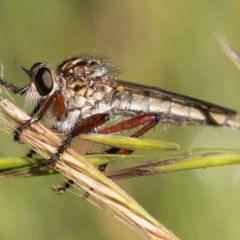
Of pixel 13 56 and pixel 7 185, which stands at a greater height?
pixel 13 56

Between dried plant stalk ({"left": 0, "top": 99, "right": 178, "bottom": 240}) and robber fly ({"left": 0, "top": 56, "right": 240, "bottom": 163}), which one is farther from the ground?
Answer: robber fly ({"left": 0, "top": 56, "right": 240, "bottom": 163})

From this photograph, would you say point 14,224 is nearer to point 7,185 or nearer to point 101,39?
point 7,185

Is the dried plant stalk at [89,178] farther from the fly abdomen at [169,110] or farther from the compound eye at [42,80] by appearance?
the fly abdomen at [169,110]

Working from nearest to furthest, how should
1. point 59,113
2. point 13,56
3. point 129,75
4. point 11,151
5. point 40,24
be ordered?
point 59,113 < point 11,151 < point 13,56 < point 40,24 < point 129,75

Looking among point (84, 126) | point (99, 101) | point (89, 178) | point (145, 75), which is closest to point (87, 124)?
point (84, 126)

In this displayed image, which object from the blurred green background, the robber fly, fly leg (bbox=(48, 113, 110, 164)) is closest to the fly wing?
the robber fly

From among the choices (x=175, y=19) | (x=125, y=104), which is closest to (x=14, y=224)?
(x=125, y=104)

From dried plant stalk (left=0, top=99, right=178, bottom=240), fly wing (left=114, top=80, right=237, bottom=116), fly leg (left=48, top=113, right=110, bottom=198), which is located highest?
fly wing (left=114, top=80, right=237, bottom=116)

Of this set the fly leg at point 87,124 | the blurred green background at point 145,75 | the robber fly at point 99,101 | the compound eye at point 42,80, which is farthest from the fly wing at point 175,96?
the compound eye at point 42,80

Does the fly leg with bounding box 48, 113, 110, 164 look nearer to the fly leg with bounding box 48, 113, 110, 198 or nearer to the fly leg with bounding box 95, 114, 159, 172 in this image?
the fly leg with bounding box 48, 113, 110, 198
